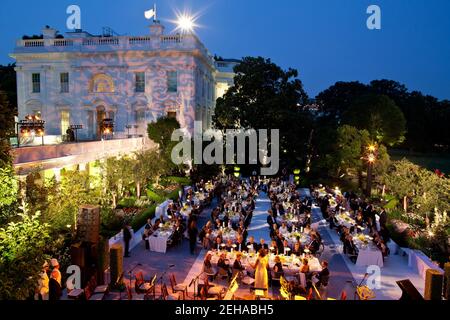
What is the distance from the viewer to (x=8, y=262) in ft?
23.9

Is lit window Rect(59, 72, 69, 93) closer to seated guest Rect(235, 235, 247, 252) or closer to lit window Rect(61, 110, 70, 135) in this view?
lit window Rect(61, 110, 70, 135)

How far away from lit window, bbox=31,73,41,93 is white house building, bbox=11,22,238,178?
0.08m

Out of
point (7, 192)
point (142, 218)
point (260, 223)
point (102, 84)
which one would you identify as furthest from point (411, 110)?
point (7, 192)

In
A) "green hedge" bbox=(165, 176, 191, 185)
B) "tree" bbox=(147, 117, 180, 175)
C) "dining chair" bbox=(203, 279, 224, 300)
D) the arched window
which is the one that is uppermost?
the arched window

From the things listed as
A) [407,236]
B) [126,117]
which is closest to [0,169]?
[407,236]

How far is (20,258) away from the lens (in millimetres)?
7273

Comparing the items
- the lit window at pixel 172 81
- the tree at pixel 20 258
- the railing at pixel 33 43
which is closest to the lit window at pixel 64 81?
the railing at pixel 33 43

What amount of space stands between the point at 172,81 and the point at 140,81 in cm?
317

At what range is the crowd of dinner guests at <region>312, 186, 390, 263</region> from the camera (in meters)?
13.8

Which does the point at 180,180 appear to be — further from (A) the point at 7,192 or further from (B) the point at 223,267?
(A) the point at 7,192

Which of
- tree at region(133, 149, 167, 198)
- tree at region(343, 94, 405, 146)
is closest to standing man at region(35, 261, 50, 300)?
tree at region(133, 149, 167, 198)

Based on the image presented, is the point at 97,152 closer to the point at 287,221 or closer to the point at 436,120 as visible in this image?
the point at 287,221

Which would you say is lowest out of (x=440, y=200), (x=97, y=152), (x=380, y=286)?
(x=380, y=286)
